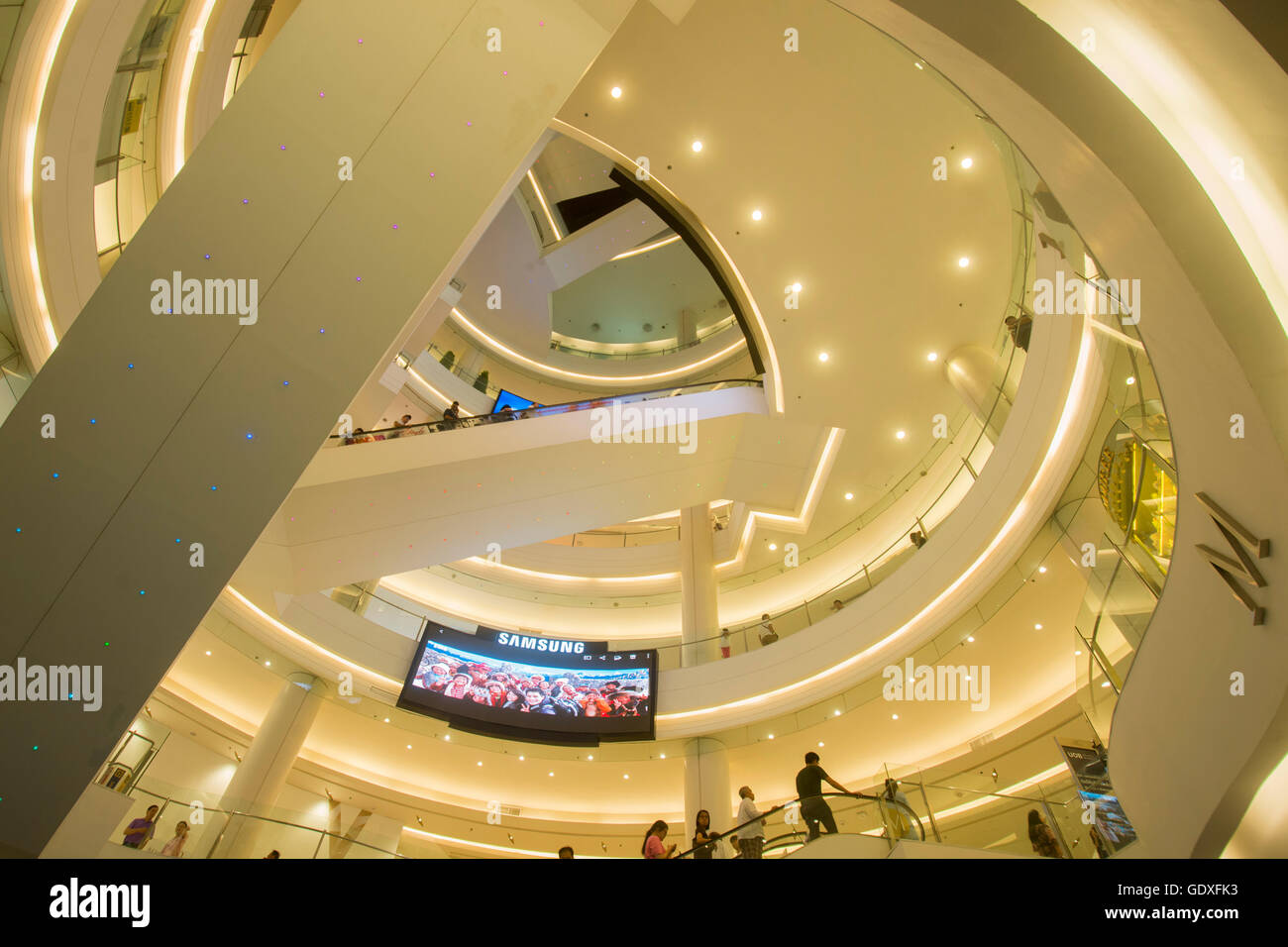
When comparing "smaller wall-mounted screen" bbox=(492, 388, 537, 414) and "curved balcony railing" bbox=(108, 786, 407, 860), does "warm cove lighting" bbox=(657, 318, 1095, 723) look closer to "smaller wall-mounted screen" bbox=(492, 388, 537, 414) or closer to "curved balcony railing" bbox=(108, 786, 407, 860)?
"curved balcony railing" bbox=(108, 786, 407, 860)

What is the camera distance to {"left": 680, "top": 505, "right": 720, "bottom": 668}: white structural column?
11445 millimetres

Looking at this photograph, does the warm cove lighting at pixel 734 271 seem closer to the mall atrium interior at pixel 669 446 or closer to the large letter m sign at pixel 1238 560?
the mall atrium interior at pixel 669 446

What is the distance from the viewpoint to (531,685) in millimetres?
10547

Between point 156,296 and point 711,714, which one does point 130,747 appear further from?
point 711,714

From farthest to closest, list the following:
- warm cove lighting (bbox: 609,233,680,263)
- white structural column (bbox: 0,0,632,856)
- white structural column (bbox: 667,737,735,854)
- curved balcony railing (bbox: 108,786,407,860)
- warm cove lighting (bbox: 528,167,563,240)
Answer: warm cove lighting (bbox: 609,233,680,263)
warm cove lighting (bbox: 528,167,563,240)
white structural column (bbox: 667,737,735,854)
curved balcony railing (bbox: 108,786,407,860)
white structural column (bbox: 0,0,632,856)

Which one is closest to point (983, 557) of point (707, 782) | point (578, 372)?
point (707, 782)

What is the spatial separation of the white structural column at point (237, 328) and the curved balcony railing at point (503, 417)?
3.74 m

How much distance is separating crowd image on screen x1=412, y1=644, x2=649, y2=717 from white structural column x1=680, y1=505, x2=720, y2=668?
1.40 meters

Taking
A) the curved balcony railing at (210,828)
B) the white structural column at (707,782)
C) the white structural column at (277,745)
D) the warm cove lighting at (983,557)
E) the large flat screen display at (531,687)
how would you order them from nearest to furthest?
the curved balcony railing at (210,828) → the warm cove lighting at (983,557) → the white structural column at (277,745) → the white structural column at (707,782) → the large flat screen display at (531,687)

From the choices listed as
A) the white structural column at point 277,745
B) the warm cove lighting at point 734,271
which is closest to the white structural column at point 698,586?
the warm cove lighting at point 734,271

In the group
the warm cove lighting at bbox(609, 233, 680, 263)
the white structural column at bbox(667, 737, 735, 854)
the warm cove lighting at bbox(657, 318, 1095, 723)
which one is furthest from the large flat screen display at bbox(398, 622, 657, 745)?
the warm cove lighting at bbox(609, 233, 680, 263)

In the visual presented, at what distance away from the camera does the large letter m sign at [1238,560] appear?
2395mm

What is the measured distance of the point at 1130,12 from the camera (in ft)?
6.06
